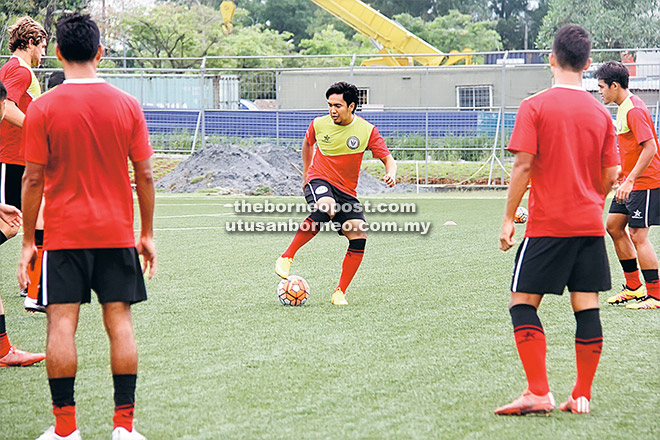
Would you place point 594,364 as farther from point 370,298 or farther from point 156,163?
point 156,163

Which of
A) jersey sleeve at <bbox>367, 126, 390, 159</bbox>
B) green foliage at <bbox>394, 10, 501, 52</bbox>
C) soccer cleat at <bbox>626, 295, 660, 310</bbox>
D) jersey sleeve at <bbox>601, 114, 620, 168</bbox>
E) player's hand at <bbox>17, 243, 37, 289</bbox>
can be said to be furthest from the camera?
green foliage at <bbox>394, 10, 501, 52</bbox>

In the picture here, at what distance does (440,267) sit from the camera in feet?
32.4

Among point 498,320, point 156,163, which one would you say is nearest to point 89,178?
point 498,320

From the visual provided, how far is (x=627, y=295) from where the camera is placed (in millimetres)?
7797

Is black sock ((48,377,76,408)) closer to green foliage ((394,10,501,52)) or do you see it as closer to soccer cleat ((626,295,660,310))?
soccer cleat ((626,295,660,310))

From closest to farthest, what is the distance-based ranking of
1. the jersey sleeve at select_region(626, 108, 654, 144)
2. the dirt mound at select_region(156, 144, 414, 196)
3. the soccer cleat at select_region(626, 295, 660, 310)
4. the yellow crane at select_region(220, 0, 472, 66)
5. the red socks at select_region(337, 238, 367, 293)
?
1. the jersey sleeve at select_region(626, 108, 654, 144)
2. the soccer cleat at select_region(626, 295, 660, 310)
3. the red socks at select_region(337, 238, 367, 293)
4. the dirt mound at select_region(156, 144, 414, 196)
5. the yellow crane at select_region(220, 0, 472, 66)

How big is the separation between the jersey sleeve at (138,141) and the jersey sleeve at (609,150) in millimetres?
2410

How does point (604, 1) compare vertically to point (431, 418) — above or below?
above

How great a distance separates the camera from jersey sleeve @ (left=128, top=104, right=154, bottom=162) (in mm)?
4055

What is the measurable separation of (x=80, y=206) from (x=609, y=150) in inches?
109

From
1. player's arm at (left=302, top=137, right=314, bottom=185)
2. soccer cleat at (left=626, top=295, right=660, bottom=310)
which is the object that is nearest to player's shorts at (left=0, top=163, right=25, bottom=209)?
player's arm at (left=302, top=137, right=314, bottom=185)

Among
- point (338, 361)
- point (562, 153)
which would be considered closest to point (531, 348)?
point (562, 153)

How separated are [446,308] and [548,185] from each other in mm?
3079

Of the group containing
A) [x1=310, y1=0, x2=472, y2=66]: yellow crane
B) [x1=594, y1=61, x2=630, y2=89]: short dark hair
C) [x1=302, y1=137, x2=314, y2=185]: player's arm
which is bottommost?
[x1=302, y1=137, x2=314, y2=185]: player's arm
